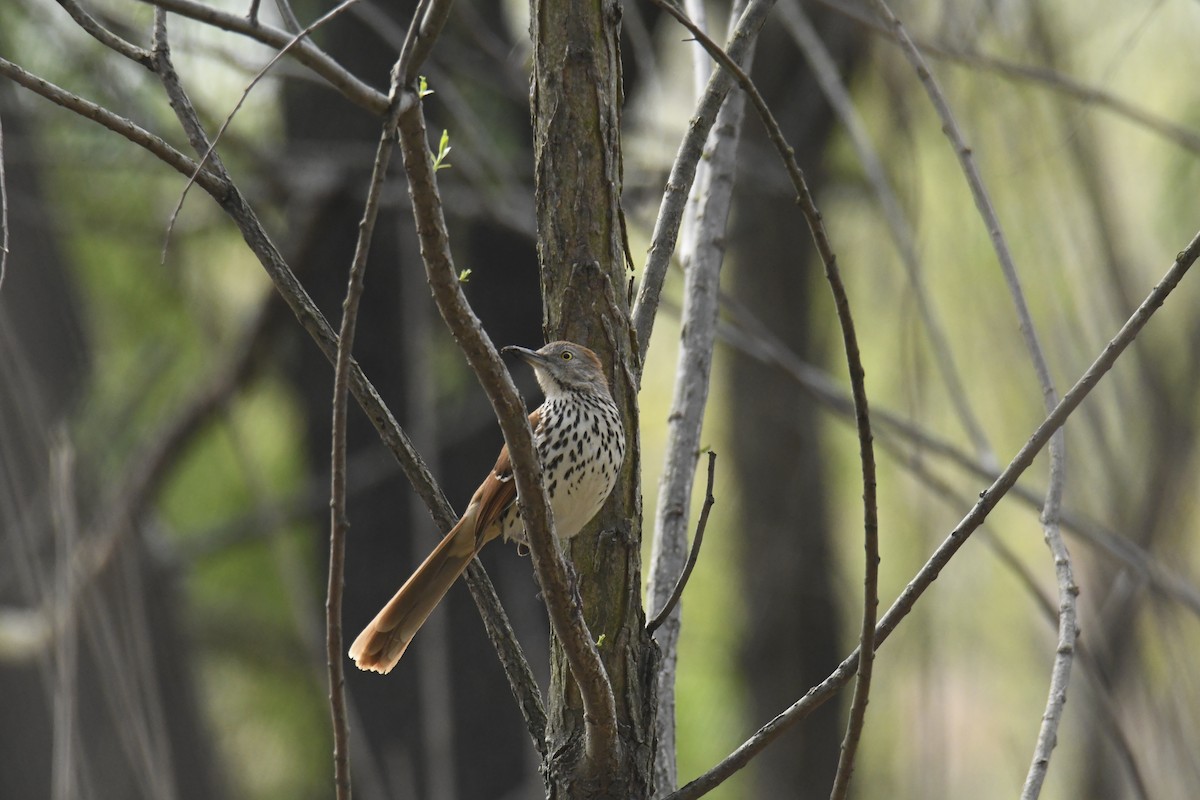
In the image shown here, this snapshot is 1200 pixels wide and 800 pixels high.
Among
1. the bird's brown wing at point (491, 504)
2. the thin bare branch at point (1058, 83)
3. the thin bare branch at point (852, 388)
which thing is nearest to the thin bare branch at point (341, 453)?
the thin bare branch at point (852, 388)

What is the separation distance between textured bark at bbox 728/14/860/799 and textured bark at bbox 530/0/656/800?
5238mm

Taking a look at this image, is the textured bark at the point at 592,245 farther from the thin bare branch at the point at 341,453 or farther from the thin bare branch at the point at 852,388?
the thin bare branch at the point at 341,453

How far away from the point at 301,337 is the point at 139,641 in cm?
455

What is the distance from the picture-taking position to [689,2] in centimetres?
314

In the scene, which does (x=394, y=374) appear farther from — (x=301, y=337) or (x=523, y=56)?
(x=523, y=56)

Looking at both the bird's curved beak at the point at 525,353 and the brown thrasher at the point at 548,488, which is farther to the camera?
the bird's curved beak at the point at 525,353

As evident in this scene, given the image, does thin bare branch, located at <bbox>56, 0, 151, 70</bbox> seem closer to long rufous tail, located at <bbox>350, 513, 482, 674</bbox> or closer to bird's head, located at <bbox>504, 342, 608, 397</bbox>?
bird's head, located at <bbox>504, 342, 608, 397</bbox>

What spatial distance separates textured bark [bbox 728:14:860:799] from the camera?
7680 millimetres

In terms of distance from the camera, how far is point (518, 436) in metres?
1.67

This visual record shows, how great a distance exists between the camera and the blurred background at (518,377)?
4.33 m

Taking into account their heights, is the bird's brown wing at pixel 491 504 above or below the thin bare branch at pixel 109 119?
below

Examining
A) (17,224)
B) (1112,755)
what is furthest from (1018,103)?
(17,224)

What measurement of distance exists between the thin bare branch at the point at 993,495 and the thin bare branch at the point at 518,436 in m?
0.22

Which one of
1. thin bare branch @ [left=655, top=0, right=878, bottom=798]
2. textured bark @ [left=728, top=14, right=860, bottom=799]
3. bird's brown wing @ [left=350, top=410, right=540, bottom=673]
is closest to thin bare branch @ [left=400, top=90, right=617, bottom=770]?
thin bare branch @ [left=655, top=0, right=878, bottom=798]
